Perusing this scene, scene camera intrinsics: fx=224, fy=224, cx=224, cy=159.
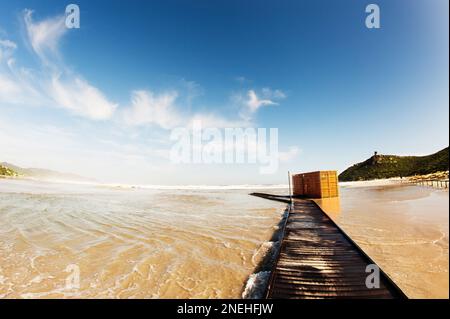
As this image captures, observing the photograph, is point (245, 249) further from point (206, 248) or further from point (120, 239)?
point (120, 239)

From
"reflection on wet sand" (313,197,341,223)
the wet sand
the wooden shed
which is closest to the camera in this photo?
the wet sand

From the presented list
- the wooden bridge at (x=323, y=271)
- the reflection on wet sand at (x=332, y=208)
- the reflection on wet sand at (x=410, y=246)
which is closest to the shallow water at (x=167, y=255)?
the reflection on wet sand at (x=410, y=246)

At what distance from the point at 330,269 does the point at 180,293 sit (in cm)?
334

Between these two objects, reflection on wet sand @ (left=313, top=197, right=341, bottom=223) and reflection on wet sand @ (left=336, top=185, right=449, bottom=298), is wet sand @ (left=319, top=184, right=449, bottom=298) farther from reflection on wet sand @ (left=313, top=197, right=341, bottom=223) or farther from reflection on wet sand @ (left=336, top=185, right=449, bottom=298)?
reflection on wet sand @ (left=313, top=197, right=341, bottom=223)

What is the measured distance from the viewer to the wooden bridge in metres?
4.04

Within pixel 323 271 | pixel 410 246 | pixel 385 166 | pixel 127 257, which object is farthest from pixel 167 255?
pixel 385 166

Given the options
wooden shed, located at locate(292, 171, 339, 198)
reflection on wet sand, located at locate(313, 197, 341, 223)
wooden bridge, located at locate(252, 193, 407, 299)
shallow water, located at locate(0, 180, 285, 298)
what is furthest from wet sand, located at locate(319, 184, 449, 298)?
wooden shed, located at locate(292, 171, 339, 198)

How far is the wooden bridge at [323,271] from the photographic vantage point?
4.04 metres

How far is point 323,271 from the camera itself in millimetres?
4988

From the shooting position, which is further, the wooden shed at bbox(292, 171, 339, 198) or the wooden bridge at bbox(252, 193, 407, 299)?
the wooden shed at bbox(292, 171, 339, 198)

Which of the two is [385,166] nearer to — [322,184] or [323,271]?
[322,184]

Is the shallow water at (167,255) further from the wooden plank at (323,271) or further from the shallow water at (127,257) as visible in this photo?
the wooden plank at (323,271)

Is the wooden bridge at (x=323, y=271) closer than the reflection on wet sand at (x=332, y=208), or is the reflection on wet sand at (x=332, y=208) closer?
the wooden bridge at (x=323, y=271)
